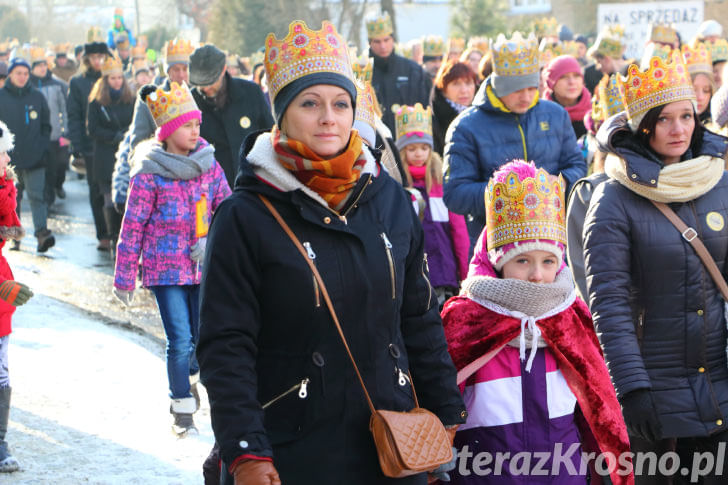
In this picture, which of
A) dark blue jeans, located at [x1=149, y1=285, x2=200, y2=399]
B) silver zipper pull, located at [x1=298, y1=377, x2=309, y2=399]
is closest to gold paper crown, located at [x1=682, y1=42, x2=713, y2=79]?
dark blue jeans, located at [x1=149, y1=285, x2=200, y2=399]

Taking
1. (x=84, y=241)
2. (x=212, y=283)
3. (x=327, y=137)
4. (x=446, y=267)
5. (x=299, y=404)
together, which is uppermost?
(x=327, y=137)

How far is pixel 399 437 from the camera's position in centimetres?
319

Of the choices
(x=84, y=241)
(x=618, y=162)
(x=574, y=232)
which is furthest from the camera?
(x=84, y=241)

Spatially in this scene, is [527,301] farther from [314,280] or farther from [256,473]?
[256,473]

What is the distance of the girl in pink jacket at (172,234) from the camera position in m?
6.69

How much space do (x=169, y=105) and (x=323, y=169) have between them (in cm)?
394

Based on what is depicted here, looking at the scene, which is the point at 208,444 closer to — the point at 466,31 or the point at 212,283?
the point at 212,283

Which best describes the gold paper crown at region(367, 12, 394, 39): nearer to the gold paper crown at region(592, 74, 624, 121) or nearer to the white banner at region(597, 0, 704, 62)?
the gold paper crown at region(592, 74, 624, 121)

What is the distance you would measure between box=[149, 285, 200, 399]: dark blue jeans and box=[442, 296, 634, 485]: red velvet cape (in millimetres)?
2868

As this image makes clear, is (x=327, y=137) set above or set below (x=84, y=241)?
above

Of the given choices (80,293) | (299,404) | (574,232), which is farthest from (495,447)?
(80,293)

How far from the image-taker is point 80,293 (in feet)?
35.4

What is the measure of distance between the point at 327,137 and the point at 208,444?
138 inches

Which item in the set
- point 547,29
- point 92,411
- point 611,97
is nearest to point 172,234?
point 92,411
